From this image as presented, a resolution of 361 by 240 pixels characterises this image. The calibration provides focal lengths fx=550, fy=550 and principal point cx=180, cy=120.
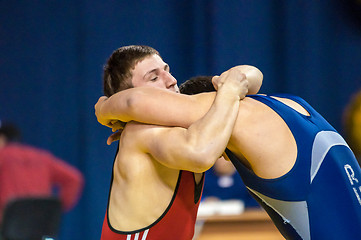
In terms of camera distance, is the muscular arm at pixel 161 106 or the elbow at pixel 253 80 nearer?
the muscular arm at pixel 161 106

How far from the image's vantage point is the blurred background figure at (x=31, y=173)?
510 cm

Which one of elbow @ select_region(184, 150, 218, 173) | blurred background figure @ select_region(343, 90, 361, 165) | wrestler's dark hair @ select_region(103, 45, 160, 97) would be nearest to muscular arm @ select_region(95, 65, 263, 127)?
elbow @ select_region(184, 150, 218, 173)

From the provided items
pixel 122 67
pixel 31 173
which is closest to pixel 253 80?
pixel 122 67

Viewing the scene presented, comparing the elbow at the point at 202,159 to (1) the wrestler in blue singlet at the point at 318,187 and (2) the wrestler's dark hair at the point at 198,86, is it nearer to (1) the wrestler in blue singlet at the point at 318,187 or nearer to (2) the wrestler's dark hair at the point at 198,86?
(1) the wrestler in blue singlet at the point at 318,187

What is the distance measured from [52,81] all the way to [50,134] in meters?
0.55

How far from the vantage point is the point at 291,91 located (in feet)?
18.3

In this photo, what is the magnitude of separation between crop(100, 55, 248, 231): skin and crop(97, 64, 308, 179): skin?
3 centimetres

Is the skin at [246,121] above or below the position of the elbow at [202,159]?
above

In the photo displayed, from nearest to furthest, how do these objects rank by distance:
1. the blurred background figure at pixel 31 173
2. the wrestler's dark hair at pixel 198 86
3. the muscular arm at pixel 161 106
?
1. the muscular arm at pixel 161 106
2. the wrestler's dark hair at pixel 198 86
3. the blurred background figure at pixel 31 173

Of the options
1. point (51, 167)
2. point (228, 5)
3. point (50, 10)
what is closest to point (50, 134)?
point (51, 167)

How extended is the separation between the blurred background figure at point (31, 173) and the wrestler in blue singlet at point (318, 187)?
3.75 metres

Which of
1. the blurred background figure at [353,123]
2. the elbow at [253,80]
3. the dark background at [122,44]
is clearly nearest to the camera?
the elbow at [253,80]

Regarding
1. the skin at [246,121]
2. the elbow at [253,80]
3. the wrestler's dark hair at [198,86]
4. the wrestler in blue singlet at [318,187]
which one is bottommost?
the wrestler in blue singlet at [318,187]

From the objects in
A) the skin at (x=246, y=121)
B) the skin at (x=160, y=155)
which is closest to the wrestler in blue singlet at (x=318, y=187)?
the skin at (x=246, y=121)
